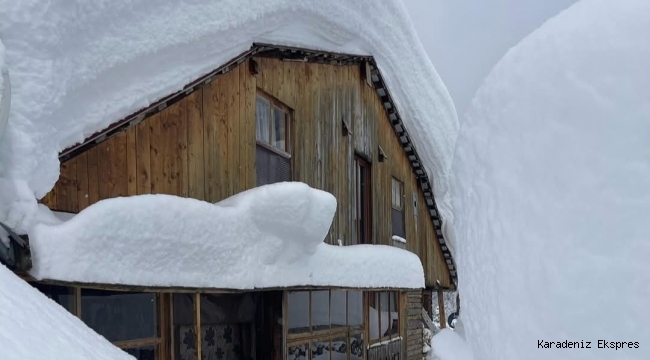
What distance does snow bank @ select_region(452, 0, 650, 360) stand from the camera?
4.80 feet

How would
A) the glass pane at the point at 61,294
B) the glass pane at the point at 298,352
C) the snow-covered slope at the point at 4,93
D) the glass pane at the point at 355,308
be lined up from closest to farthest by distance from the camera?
the snow-covered slope at the point at 4,93, the glass pane at the point at 61,294, the glass pane at the point at 298,352, the glass pane at the point at 355,308

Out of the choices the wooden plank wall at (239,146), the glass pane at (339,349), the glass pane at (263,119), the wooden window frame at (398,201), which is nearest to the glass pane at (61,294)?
the wooden plank wall at (239,146)

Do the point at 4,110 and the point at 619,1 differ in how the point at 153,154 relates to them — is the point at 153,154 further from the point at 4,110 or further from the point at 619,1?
the point at 619,1


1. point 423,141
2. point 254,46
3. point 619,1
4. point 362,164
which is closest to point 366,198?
point 362,164

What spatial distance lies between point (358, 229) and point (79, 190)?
5.98 meters

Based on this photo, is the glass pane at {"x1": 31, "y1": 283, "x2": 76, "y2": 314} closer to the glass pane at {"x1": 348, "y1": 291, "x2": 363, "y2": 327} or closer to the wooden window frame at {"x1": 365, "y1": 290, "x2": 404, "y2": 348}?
the glass pane at {"x1": 348, "y1": 291, "x2": 363, "y2": 327}

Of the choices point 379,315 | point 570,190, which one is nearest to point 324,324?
point 379,315

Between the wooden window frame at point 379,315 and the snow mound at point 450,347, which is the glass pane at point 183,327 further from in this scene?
the snow mound at point 450,347

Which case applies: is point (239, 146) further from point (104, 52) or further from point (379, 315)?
point (379, 315)

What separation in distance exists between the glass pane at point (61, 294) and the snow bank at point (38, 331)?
1.55 metres

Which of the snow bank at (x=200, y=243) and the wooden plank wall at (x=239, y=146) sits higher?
the wooden plank wall at (x=239, y=146)

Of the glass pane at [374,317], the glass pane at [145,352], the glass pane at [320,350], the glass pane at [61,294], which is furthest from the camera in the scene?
the glass pane at [374,317]

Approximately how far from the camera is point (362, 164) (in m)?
10.3

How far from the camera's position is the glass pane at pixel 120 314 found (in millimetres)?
4406
